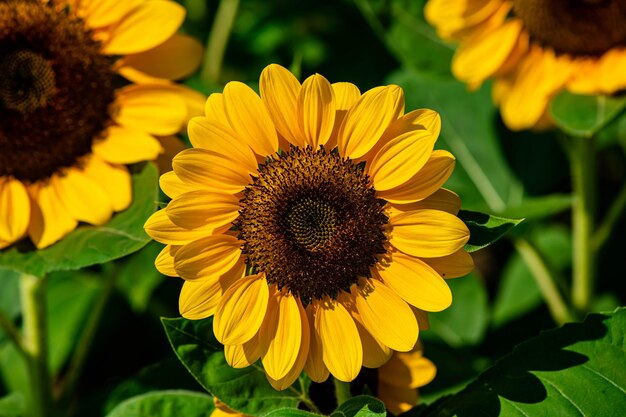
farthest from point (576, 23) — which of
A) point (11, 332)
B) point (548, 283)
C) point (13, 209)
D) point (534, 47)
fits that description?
point (11, 332)

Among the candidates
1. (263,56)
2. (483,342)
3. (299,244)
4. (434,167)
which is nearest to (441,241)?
(434,167)

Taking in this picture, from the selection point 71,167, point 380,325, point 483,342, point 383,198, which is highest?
point 383,198

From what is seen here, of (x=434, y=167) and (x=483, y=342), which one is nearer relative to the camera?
(x=434, y=167)

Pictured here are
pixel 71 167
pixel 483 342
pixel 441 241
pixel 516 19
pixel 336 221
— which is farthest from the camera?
pixel 483 342

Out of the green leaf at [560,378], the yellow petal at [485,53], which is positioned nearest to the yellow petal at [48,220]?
the green leaf at [560,378]

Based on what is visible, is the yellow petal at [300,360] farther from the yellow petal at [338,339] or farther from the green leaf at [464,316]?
the green leaf at [464,316]

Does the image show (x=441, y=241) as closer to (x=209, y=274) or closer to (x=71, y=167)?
(x=209, y=274)

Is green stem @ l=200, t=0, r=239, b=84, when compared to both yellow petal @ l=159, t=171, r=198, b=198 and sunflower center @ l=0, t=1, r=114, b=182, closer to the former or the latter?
sunflower center @ l=0, t=1, r=114, b=182
